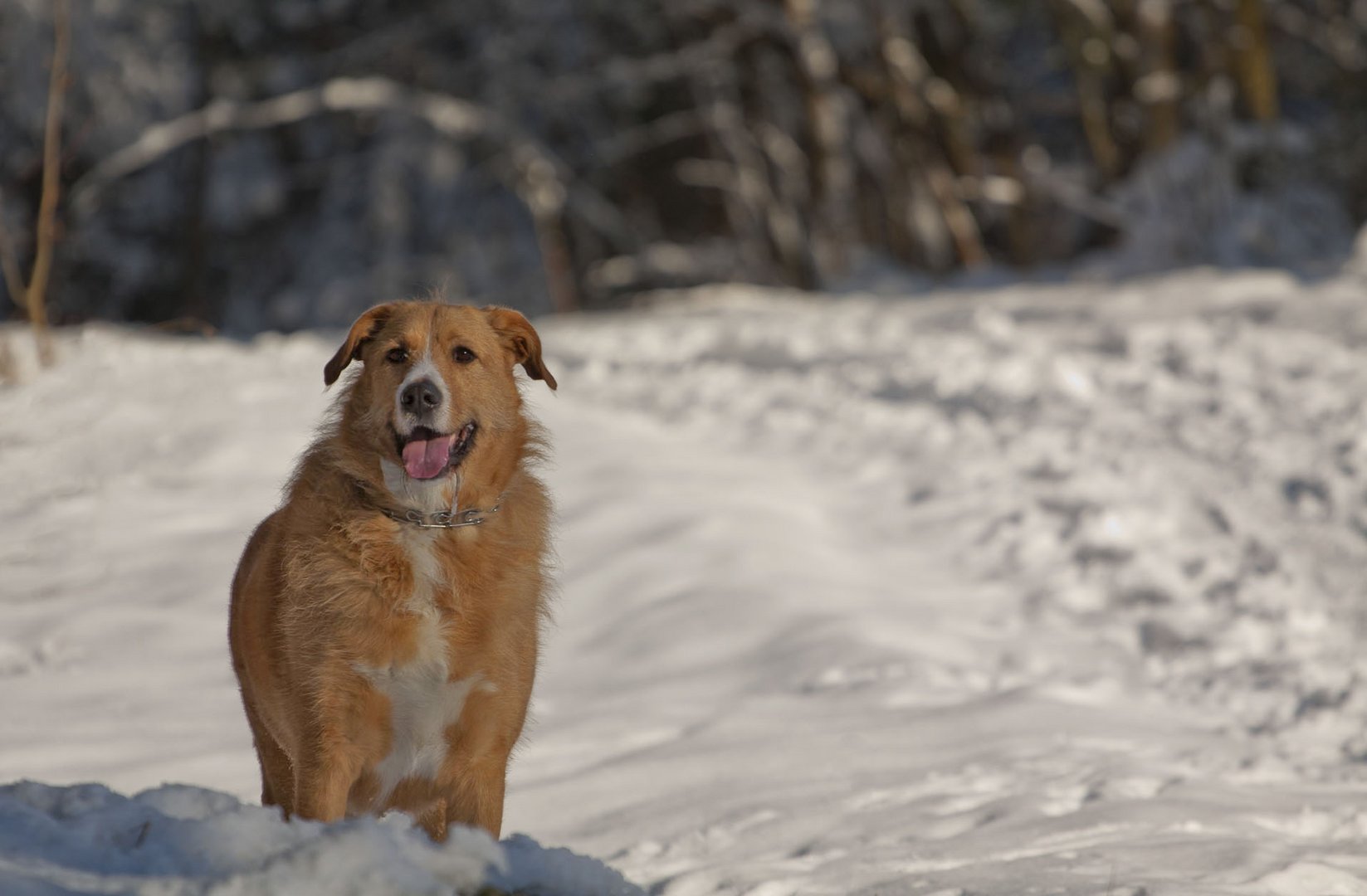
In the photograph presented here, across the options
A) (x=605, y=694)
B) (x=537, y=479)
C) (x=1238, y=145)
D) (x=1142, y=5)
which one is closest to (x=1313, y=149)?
(x=1238, y=145)

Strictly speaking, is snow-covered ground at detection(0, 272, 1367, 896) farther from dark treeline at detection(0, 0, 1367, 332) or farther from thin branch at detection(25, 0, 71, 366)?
dark treeline at detection(0, 0, 1367, 332)

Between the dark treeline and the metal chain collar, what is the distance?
1012 centimetres

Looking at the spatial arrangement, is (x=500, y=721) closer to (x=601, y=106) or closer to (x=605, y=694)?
(x=605, y=694)

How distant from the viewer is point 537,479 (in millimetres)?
4293

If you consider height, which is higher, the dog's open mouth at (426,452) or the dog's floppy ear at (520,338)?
the dog's floppy ear at (520,338)

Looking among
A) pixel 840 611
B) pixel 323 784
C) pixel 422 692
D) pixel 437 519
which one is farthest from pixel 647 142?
pixel 323 784

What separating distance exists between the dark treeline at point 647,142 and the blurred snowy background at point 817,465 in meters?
0.09

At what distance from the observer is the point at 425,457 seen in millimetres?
3857

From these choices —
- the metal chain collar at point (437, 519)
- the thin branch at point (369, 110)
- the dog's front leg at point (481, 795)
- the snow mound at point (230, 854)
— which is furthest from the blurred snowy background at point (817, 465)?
the metal chain collar at point (437, 519)

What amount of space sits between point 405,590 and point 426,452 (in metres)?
0.37

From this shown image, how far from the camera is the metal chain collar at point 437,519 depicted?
3893 millimetres

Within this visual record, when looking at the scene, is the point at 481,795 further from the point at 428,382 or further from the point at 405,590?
the point at 428,382

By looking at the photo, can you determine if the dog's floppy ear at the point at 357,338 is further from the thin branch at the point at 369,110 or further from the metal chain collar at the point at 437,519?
the thin branch at the point at 369,110

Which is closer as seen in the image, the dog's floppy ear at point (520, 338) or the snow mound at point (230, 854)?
the snow mound at point (230, 854)
